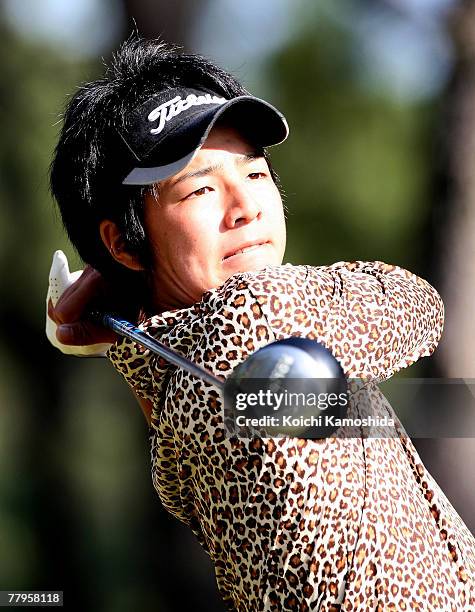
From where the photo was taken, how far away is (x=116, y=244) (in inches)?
58.7

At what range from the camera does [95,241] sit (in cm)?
154

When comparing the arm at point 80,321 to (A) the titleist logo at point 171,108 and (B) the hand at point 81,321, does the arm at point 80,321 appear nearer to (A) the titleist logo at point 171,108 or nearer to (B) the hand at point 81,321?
(B) the hand at point 81,321

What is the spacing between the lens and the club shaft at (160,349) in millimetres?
1046

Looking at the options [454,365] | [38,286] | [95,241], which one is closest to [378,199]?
[38,286]

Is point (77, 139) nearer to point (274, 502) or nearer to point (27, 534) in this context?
point (274, 502)

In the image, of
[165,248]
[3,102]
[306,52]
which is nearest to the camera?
[165,248]

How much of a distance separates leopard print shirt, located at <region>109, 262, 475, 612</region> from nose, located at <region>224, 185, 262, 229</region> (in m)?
0.15

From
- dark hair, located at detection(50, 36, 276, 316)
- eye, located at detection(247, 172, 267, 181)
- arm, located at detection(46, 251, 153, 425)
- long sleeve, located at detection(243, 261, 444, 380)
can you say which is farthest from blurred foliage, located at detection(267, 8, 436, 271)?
long sleeve, located at detection(243, 261, 444, 380)

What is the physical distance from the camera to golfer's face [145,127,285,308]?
135cm

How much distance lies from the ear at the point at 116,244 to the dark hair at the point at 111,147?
1 cm

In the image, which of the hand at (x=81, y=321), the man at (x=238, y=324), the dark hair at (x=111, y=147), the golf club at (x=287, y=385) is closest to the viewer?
the golf club at (x=287, y=385)

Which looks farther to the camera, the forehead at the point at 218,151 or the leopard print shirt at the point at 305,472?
the forehead at the point at 218,151

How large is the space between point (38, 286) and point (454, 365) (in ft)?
11.0

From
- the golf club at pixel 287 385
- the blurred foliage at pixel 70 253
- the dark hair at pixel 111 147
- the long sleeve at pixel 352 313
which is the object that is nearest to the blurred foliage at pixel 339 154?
the blurred foliage at pixel 70 253
